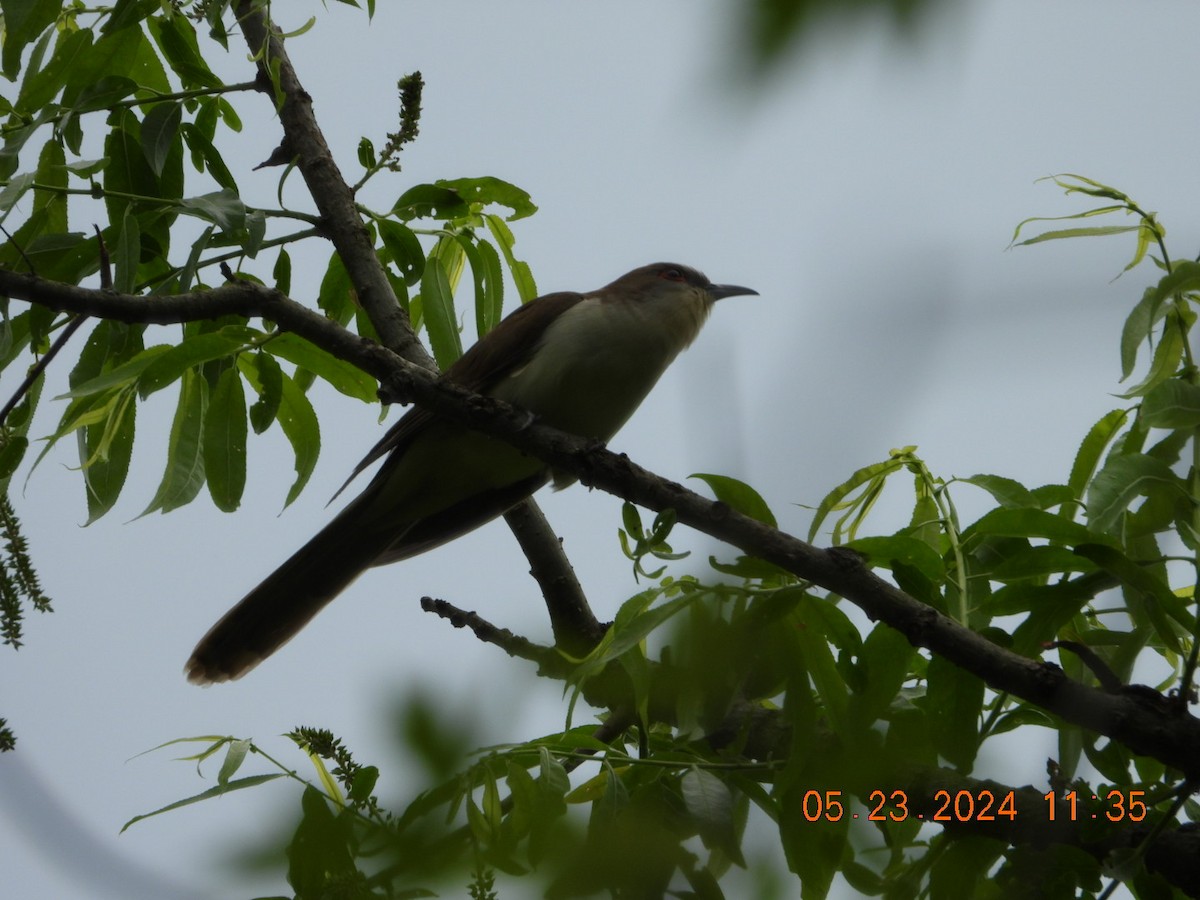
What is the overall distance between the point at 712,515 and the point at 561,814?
683mm

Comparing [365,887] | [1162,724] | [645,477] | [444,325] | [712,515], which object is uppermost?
[444,325]

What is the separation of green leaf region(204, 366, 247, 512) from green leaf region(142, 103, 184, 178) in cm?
67

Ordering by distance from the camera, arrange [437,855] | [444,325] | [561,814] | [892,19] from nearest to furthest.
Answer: [892,19] → [437,855] → [561,814] → [444,325]

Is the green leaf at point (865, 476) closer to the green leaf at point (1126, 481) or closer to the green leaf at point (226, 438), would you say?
the green leaf at point (1126, 481)

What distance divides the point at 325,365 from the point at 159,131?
88 cm

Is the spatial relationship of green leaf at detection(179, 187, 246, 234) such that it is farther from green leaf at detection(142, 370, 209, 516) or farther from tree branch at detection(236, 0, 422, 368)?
tree branch at detection(236, 0, 422, 368)

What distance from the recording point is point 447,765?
1109mm

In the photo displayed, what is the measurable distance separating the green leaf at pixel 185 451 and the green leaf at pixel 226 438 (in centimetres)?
3

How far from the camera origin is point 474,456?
15.5 ft

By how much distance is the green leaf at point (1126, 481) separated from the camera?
7.02ft

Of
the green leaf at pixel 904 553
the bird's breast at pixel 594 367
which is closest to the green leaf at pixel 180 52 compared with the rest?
the bird's breast at pixel 594 367

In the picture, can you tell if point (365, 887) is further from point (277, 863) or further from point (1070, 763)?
point (1070, 763)

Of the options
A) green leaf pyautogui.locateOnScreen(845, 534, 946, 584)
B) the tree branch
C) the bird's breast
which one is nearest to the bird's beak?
the bird's breast

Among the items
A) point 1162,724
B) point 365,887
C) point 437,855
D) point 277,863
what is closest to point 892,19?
point 437,855
